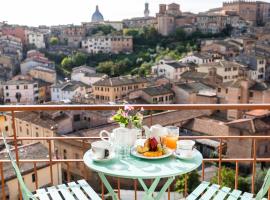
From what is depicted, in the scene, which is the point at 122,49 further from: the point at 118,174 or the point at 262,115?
the point at 118,174

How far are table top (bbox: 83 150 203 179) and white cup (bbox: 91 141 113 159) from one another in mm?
41

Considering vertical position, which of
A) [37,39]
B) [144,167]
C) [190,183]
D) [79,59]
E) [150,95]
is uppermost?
[37,39]

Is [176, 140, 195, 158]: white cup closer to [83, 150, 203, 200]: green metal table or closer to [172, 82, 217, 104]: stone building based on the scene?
[83, 150, 203, 200]: green metal table

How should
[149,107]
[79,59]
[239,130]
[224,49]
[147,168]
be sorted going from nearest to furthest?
1. [147,168]
2. [149,107]
3. [239,130]
4. [224,49]
5. [79,59]

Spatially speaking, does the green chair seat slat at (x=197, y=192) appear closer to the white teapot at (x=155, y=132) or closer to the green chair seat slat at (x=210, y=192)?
the green chair seat slat at (x=210, y=192)

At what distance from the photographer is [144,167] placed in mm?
2039

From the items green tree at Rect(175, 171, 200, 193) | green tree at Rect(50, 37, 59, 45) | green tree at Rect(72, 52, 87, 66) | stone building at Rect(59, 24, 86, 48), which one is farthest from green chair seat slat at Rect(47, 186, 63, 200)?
stone building at Rect(59, 24, 86, 48)

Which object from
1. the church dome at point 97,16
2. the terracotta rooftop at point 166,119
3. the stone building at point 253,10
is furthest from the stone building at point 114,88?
the church dome at point 97,16

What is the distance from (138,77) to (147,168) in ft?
104

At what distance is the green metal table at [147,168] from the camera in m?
1.93

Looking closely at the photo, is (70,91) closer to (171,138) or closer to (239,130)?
(239,130)

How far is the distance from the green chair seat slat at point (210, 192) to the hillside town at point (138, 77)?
3.44 ft

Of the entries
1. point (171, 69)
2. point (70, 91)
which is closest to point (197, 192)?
point (70, 91)

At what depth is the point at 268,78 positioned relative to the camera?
37.5 m
